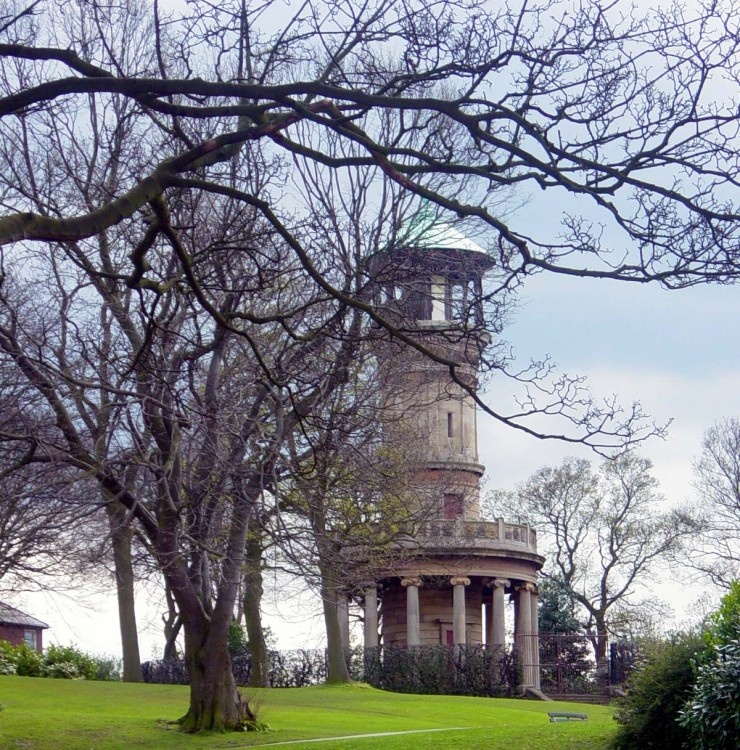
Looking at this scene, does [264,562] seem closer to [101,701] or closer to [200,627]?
[200,627]

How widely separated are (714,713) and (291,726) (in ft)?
38.2

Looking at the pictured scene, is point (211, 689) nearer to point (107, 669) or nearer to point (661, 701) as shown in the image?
point (661, 701)

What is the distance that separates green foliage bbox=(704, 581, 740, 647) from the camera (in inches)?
541

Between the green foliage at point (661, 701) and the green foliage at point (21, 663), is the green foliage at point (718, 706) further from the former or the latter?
the green foliage at point (21, 663)

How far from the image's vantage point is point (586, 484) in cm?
5478

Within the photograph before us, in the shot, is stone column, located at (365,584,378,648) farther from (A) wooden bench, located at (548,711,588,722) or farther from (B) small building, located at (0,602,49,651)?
(A) wooden bench, located at (548,711,588,722)

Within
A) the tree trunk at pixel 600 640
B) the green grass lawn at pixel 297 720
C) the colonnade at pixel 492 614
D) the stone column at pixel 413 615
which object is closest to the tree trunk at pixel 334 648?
the green grass lawn at pixel 297 720

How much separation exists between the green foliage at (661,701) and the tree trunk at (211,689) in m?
8.50

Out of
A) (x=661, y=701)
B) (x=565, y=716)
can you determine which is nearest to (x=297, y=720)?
(x=565, y=716)

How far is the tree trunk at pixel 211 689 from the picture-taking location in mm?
21422

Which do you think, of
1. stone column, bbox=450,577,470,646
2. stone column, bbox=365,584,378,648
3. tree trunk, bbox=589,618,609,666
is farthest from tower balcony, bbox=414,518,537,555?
stone column, bbox=365,584,378,648

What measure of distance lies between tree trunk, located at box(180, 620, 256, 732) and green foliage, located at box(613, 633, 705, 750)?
27.9 feet

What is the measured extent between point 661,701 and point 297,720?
1140 centimetres

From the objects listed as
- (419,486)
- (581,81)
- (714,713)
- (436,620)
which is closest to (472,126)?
(581,81)
